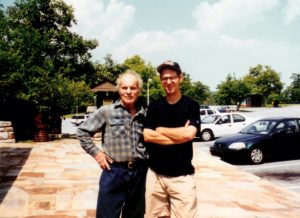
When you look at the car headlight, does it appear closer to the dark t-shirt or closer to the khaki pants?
the khaki pants

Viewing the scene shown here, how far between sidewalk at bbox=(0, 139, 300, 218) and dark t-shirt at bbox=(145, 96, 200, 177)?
8.53 ft

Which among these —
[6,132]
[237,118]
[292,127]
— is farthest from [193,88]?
[292,127]

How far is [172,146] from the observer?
3.35m

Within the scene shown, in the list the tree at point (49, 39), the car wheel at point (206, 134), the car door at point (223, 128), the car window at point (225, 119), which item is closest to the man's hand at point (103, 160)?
→ the car wheel at point (206, 134)

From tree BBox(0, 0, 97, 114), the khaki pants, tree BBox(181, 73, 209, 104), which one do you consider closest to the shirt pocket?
the khaki pants

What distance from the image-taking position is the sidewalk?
229 inches

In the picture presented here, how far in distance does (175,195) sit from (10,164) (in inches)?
320

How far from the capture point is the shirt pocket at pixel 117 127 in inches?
126

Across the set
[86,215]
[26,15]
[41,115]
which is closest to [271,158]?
[86,215]

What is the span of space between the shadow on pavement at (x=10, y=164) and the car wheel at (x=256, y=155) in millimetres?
7166

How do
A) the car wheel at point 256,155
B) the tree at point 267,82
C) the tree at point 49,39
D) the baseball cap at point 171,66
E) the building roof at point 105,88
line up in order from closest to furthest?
1. the baseball cap at point 171,66
2. the car wheel at point 256,155
3. the building roof at point 105,88
4. the tree at point 49,39
5. the tree at point 267,82

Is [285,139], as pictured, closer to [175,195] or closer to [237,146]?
[237,146]

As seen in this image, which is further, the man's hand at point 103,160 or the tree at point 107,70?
the tree at point 107,70

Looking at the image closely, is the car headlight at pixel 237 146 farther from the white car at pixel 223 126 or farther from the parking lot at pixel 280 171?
the white car at pixel 223 126
